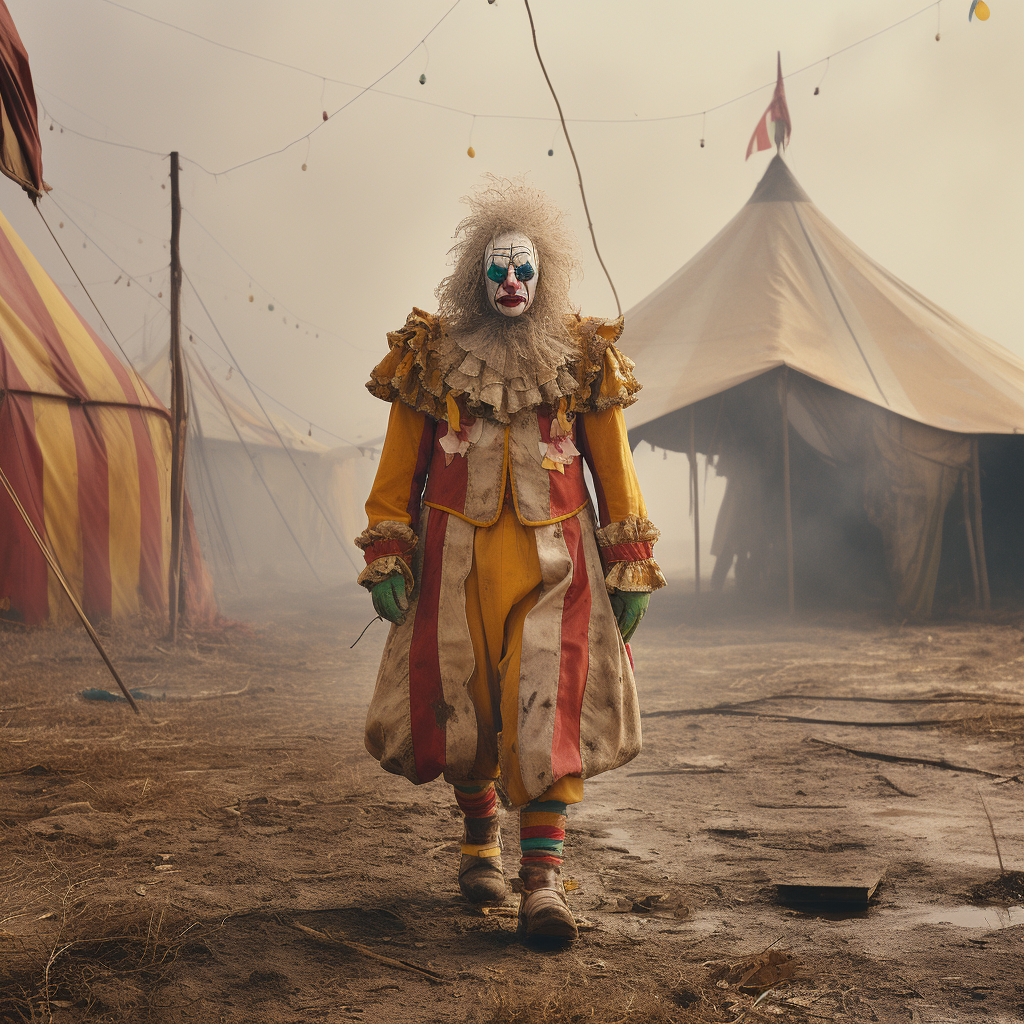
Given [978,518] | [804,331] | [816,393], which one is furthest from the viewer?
[804,331]

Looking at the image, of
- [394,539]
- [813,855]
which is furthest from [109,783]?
[813,855]

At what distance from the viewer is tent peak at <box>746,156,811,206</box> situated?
36.8 ft

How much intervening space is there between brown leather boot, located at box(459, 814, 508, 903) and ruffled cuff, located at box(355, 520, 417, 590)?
62cm

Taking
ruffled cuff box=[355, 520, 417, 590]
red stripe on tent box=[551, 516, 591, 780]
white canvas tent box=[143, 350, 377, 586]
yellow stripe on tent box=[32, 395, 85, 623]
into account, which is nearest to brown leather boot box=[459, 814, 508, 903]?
red stripe on tent box=[551, 516, 591, 780]

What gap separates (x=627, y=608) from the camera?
2.31 m

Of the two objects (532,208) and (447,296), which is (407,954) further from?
(532,208)

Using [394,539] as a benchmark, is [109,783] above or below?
below

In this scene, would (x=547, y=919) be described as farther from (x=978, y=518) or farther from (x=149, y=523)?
(x=978, y=518)

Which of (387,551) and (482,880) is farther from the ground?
(387,551)

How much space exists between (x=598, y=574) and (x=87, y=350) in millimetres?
7191

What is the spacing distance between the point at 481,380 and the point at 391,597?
0.58 meters

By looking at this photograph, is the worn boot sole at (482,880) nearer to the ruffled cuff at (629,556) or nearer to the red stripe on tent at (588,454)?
the ruffled cuff at (629,556)

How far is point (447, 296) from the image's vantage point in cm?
250

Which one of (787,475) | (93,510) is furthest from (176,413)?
(787,475)
